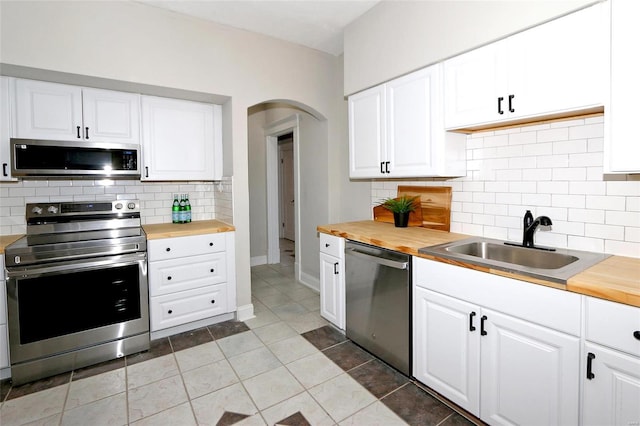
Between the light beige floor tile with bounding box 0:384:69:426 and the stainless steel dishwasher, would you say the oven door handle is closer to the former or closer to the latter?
the light beige floor tile with bounding box 0:384:69:426

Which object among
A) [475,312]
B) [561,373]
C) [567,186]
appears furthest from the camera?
[567,186]

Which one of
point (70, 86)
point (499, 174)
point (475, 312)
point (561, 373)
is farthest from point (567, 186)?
point (70, 86)

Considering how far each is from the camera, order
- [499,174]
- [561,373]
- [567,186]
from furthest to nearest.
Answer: [499,174], [567,186], [561,373]

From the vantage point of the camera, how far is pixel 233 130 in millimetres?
3041

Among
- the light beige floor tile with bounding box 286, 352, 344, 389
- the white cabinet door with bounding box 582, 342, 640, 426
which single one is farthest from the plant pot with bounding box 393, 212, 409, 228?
the white cabinet door with bounding box 582, 342, 640, 426

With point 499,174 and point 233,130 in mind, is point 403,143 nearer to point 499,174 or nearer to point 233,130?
point 499,174

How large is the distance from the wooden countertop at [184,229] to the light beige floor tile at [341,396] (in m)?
1.57

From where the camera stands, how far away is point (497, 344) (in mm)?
1622

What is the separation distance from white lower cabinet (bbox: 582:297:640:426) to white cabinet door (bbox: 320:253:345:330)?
1646 mm

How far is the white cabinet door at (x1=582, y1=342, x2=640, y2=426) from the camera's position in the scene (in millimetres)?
1201

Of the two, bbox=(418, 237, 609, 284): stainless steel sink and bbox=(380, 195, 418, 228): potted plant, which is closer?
bbox=(418, 237, 609, 284): stainless steel sink

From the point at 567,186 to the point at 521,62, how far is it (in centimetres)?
75

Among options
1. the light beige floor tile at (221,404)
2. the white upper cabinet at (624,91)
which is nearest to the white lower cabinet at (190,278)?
the light beige floor tile at (221,404)

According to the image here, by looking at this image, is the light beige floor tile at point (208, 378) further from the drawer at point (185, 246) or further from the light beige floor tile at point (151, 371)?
the drawer at point (185, 246)
